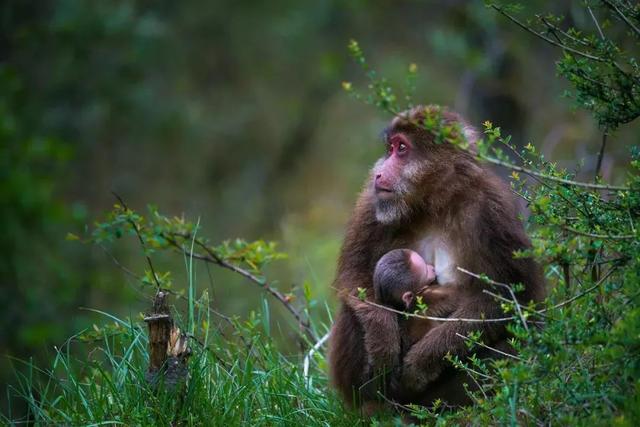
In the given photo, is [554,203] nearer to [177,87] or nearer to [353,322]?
[353,322]

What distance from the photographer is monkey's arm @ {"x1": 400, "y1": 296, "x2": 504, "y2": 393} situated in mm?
5125

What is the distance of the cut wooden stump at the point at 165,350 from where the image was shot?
189 inches

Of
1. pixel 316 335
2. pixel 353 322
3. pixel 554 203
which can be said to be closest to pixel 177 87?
pixel 316 335

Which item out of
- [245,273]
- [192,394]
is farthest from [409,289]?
[245,273]

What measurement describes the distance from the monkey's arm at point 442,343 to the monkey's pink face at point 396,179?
0.71 m

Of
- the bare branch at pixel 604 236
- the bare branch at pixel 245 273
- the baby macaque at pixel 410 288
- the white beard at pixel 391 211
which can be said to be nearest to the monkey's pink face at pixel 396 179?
the white beard at pixel 391 211

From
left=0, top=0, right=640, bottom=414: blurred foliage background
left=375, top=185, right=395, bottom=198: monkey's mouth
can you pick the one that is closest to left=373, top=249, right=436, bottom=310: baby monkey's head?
left=375, top=185, right=395, bottom=198: monkey's mouth

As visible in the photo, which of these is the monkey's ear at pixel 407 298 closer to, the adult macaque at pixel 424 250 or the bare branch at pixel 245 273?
the adult macaque at pixel 424 250

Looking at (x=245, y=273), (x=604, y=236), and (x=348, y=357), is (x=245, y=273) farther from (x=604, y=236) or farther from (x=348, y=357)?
(x=604, y=236)

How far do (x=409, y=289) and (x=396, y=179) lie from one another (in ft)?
2.27

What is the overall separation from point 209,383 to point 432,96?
11.1 m

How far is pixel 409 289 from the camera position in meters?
5.36

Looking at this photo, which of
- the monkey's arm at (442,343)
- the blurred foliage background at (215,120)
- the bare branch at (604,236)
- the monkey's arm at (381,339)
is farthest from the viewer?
the blurred foliage background at (215,120)

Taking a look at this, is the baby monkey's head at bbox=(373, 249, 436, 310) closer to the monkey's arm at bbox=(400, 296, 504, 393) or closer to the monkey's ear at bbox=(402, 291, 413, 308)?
the monkey's ear at bbox=(402, 291, 413, 308)
